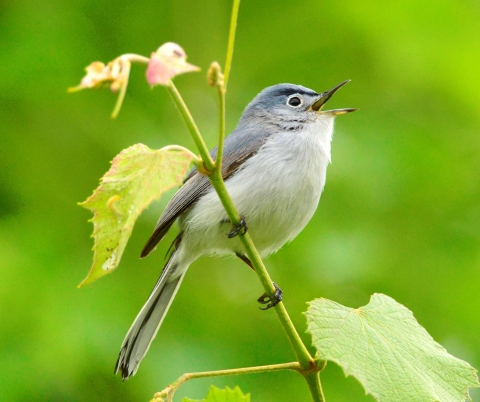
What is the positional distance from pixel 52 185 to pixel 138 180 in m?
2.29

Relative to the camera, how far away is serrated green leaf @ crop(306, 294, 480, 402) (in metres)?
1.26

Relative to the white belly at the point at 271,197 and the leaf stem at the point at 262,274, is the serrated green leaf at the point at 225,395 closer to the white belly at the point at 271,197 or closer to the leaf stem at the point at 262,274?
the leaf stem at the point at 262,274

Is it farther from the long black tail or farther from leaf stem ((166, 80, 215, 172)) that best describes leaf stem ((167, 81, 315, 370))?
the long black tail

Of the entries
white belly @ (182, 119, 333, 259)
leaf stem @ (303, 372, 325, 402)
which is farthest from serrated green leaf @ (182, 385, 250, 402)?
white belly @ (182, 119, 333, 259)

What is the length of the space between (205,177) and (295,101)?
731 mm

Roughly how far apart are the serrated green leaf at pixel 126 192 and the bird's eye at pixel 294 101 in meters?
2.21

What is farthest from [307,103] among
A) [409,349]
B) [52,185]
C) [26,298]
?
[409,349]

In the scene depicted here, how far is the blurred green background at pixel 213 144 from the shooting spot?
9.48ft

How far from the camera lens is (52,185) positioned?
3.27 m

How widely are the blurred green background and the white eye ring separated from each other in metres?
0.32

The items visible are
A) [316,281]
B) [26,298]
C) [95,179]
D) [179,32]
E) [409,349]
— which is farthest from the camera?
[179,32]

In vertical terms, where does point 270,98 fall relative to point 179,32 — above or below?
below

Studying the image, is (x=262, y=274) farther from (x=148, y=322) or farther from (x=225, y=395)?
(x=148, y=322)

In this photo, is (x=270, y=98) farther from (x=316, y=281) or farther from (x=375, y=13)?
(x=316, y=281)
